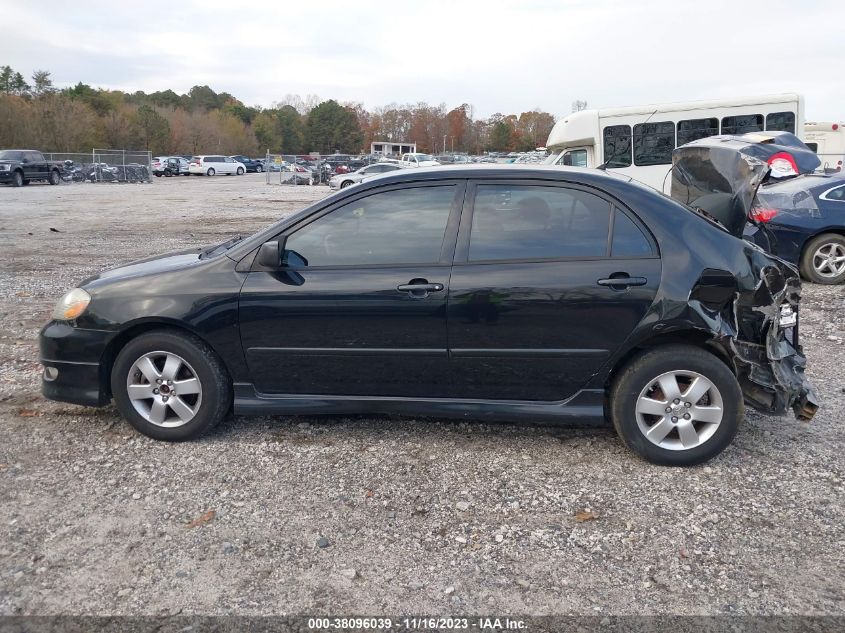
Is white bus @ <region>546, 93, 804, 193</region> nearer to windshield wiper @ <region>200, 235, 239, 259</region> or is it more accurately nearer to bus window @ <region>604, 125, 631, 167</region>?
bus window @ <region>604, 125, 631, 167</region>

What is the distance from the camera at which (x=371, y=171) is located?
31672mm

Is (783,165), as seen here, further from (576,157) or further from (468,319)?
(576,157)

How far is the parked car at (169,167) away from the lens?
54231mm

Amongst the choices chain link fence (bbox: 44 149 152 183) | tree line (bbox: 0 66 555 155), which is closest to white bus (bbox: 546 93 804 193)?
chain link fence (bbox: 44 149 152 183)

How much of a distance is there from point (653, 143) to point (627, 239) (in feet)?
46.2

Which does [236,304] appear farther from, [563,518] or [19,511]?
[563,518]

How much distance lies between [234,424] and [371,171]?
2804cm

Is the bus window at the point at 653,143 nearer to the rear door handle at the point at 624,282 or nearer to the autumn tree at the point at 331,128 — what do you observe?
the rear door handle at the point at 624,282

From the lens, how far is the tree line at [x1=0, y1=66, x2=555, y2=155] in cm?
5025

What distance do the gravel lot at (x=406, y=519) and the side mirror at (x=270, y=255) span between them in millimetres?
1105

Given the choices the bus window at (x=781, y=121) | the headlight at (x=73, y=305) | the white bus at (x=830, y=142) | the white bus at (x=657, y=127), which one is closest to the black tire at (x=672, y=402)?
the headlight at (x=73, y=305)

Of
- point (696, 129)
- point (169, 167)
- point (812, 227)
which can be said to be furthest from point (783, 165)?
point (169, 167)

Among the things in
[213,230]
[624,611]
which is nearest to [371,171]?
[213,230]

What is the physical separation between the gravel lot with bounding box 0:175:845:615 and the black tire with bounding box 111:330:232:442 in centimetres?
10
